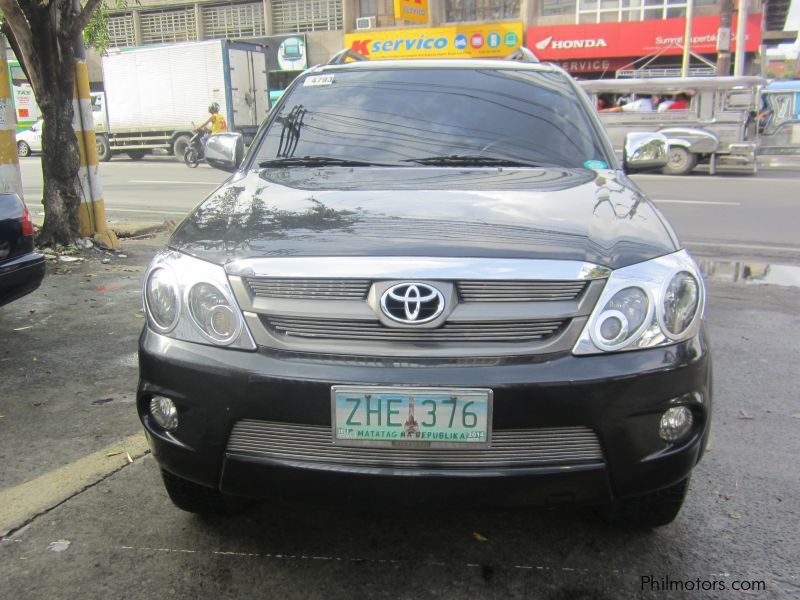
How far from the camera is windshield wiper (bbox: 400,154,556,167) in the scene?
124 inches

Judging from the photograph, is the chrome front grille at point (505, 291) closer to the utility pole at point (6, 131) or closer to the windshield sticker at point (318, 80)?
the windshield sticker at point (318, 80)

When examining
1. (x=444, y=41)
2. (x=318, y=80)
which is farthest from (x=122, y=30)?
(x=318, y=80)

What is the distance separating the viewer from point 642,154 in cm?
392

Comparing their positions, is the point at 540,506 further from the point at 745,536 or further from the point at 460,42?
the point at 460,42

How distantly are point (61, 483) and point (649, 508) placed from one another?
2184 millimetres

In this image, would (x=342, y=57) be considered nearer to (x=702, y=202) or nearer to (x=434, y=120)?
(x=434, y=120)

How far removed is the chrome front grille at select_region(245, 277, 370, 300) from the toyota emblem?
87 mm

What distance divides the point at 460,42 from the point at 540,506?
28.6 metres

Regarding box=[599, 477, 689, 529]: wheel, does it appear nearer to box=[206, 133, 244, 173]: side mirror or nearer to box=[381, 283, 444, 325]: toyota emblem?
box=[381, 283, 444, 325]: toyota emblem

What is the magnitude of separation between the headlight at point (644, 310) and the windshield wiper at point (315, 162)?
1338 millimetres

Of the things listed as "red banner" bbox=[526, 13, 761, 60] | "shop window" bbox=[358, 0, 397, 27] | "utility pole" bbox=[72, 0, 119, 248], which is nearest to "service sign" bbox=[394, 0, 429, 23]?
"shop window" bbox=[358, 0, 397, 27]

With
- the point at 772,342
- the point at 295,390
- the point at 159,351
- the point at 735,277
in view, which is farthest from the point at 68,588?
the point at 735,277

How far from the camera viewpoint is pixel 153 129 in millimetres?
23609

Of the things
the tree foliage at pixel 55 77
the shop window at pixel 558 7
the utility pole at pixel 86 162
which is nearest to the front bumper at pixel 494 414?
the tree foliage at pixel 55 77
